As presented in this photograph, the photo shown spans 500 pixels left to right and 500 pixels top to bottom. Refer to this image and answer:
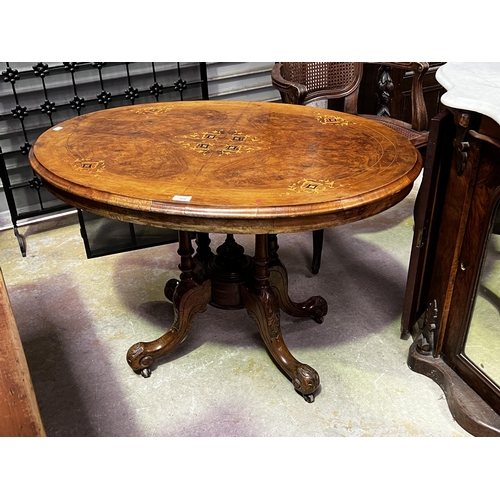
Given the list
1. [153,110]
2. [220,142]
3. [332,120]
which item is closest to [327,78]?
[332,120]

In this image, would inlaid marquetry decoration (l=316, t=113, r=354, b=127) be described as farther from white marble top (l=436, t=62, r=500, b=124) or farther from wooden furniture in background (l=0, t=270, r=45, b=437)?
wooden furniture in background (l=0, t=270, r=45, b=437)

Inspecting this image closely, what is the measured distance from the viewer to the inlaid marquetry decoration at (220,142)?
1916 millimetres

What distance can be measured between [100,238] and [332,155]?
1.63 metres

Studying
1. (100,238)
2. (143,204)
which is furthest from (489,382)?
(100,238)

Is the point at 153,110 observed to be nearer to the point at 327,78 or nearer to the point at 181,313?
the point at 181,313

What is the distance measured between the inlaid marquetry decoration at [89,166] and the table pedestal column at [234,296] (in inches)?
16.0

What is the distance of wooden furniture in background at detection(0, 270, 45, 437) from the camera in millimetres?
1069

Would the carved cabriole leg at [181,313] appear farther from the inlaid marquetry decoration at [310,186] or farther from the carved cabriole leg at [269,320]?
the inlaid marquetry decoration at [310,186]

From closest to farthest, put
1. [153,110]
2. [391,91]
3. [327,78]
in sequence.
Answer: [153,110]
[327,78]
[391,91]

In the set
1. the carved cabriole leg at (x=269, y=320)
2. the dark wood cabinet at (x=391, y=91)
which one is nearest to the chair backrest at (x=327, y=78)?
the dark wood cabinet at (x=391, y=91)

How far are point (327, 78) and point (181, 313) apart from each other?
160 centimetres

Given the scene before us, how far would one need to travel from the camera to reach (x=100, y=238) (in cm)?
302

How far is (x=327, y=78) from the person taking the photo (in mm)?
2969

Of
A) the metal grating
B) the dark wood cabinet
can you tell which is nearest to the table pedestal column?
the metal grating
